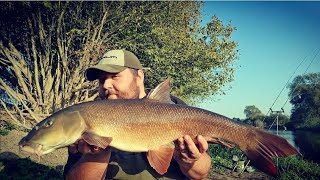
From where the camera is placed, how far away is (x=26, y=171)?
6.98m

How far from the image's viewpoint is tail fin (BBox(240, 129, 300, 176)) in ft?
8.34

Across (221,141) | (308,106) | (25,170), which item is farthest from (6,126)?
(308,106)

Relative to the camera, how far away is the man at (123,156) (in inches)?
113

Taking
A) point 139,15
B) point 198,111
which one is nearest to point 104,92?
point 198,111

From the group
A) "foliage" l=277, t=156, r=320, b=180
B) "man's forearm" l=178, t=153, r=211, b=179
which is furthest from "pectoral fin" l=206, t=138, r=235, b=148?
"foliage" l=277, t=156, r=320, b=180

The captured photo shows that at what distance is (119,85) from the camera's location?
3367mm

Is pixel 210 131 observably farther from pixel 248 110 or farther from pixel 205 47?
pixel 248 110

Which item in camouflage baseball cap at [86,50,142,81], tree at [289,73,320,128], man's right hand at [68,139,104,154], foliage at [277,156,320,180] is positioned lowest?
tree at [289,73,320,128]

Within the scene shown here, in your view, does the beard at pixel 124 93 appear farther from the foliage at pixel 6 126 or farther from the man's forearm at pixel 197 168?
the foliage at pixel 6 126

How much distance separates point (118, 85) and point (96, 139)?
0.92 meters

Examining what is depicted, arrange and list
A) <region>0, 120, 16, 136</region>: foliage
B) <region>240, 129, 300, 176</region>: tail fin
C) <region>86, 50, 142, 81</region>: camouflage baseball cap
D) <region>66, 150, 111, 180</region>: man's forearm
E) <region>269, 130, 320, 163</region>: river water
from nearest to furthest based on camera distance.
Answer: <region>240, 129, 300, 176</region>: tail fin < <region>66, 150, 111, 180</region>: man's forearm < <region>86, 50, 142, 81</region>: camouflage baseball cap < <region>0, 120, 16, 136</region>: foliage < <region>269, 130, 320, 163</region>: river water

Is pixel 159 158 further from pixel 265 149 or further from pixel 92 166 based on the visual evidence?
pixel 265 149

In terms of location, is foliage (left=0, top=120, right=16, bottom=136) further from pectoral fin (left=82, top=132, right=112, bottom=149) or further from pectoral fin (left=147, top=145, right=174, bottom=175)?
pectoral fin (left=147, top=145, right=174, bottom=175)

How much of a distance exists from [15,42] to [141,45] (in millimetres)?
5826
